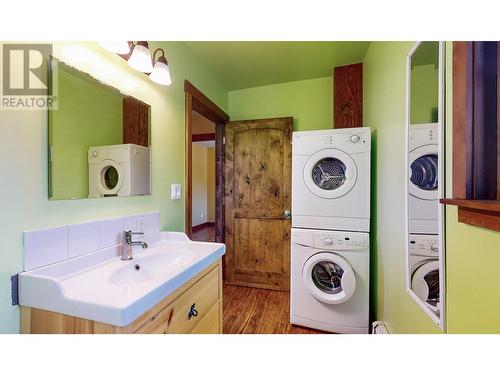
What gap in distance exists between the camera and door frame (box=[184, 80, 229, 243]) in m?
1.69

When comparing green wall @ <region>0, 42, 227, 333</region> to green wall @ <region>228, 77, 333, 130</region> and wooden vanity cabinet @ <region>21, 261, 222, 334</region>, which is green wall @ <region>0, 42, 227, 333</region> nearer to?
wooden vanity cabinet @ <region>21, 261, 222, 334</region>

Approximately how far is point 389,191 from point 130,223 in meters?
1.70

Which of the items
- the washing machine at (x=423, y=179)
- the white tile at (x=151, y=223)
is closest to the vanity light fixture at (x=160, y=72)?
the white tile at (x=151, y=223)

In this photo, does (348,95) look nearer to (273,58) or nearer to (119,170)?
(273,58)

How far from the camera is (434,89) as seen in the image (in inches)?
31.7

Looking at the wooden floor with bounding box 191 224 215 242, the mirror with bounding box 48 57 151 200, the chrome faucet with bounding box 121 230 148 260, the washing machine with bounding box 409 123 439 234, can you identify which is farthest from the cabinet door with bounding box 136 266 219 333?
the wooden floor with bounding box 191 224 215 242

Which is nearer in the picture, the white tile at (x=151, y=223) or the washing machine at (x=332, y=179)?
the white tile at (x=151, y=223)

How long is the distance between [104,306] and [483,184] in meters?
1.18

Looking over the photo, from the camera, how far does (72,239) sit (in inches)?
34.0

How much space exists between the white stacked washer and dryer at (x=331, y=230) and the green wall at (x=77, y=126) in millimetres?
1400

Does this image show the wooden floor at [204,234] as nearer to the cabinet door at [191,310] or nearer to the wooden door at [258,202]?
the wooden door at [258,202]

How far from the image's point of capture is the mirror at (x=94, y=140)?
84cm

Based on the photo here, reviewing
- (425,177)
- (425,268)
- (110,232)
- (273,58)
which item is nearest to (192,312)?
(110,232)
